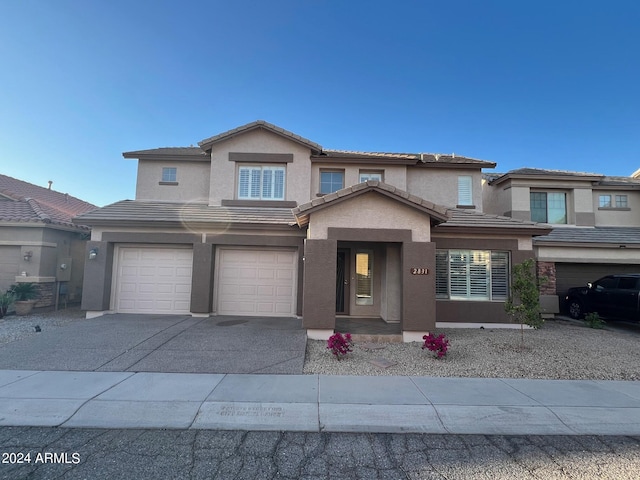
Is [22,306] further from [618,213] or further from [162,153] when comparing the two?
[618,213]

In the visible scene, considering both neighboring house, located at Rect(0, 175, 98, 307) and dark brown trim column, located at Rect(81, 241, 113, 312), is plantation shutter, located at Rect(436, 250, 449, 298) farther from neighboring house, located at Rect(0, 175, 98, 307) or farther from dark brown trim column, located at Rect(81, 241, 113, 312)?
neighboring house, located at Rect(0, 175, 98, 307)

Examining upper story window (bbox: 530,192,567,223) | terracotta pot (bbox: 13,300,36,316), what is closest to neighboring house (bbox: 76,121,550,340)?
terracotta pot (bbox: 13,300,36,316)

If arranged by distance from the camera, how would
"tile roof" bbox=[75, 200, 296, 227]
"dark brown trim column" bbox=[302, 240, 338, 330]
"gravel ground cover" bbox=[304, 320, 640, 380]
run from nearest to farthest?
"gravel ground cover" bbox=[304, 320, 640, 380] < "dark brown trim column" bbox=[302, 240, 338, 330] < "tile roof" bbox=[75, 200, 296, 227]

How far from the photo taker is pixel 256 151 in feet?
41.0

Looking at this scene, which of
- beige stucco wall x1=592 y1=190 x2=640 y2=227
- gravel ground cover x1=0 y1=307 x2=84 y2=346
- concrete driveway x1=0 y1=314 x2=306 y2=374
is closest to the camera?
concrete driveway x1=0 y1=314 x2=306 y2=374

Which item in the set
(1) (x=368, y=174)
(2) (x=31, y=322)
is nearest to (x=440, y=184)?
(1) (x=368, y=174)

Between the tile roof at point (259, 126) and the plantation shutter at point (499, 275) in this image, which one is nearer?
the plantation shutter at point (499, 275)

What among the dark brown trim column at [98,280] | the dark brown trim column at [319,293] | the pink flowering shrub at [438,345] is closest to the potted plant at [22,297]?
the dark brown trim column at [98,280]

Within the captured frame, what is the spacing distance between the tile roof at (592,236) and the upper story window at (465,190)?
3275 mm

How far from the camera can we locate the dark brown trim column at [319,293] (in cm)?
829

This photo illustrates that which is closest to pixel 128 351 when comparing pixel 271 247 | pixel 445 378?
pixel 271 247

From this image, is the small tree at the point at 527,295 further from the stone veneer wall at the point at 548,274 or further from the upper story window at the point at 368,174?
the upper story window at the point at 368,174

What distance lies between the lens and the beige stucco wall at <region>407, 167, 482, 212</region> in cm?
1293

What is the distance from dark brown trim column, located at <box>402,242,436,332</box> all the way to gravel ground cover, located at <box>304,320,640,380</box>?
0.58 meters
